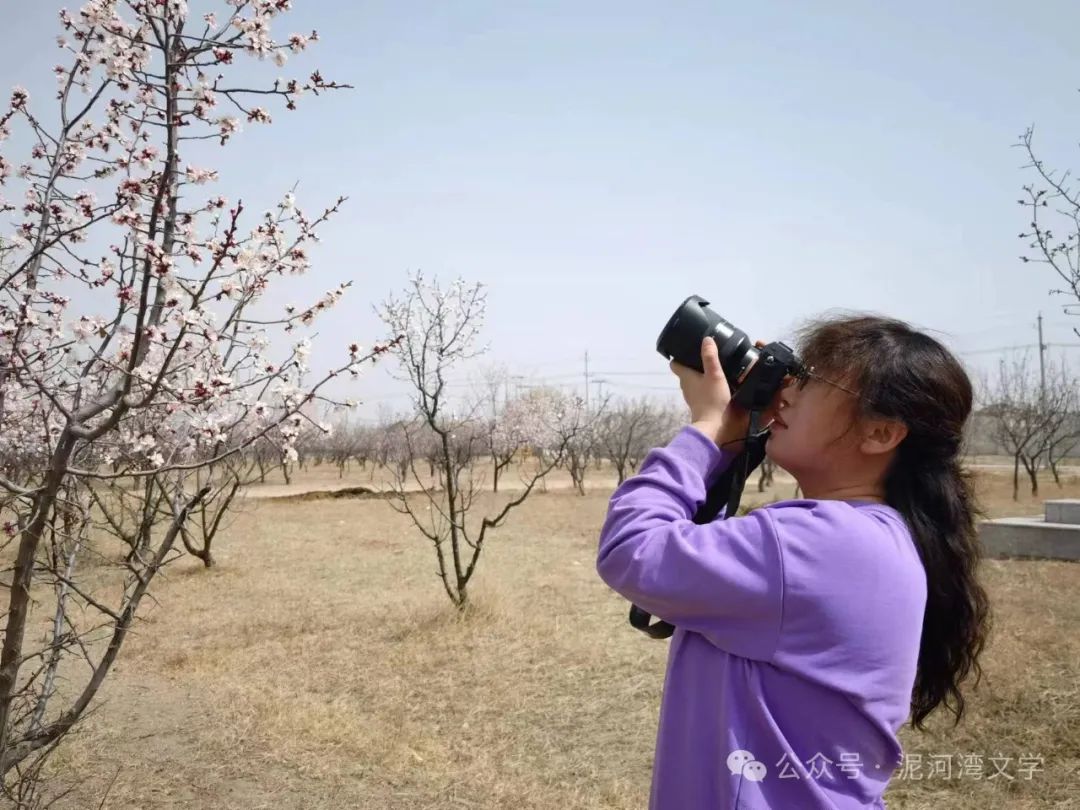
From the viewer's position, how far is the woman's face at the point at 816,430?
1058 mm

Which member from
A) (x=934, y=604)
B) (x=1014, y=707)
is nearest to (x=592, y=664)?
(x=1014, y=707)

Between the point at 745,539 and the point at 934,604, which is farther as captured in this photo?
the point at 934,604

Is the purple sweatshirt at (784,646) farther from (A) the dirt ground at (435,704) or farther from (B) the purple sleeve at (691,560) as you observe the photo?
(A) the dirt ground at (435,704)

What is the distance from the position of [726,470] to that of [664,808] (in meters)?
0.47

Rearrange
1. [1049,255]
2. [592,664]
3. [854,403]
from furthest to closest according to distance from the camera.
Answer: [592,664] < [1049,255] < [854,403]

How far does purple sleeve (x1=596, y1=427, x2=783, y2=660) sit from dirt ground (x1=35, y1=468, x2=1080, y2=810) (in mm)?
2682

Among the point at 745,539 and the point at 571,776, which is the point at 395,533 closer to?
the point at 571,776

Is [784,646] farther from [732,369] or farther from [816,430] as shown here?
[732,369]

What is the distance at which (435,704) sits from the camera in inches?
180

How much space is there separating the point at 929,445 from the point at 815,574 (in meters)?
0.31

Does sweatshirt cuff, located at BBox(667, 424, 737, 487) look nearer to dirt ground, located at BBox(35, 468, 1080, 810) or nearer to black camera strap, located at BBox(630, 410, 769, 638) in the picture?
black camera strap, located at BBox(630, 410, 769, 638)

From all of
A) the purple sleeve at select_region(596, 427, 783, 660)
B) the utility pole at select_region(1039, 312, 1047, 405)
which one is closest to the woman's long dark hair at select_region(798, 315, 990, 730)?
the purple sleeve at select_region(596, 427, 783, 660)

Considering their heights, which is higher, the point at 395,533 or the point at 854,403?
the point at 854,403

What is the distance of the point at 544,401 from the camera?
36781mm
